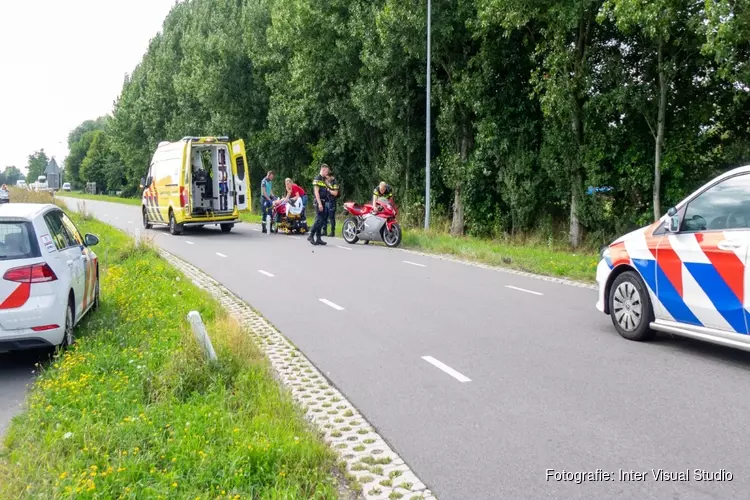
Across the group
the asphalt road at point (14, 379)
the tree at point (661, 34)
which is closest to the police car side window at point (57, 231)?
the asphalt road at point (14, 379)

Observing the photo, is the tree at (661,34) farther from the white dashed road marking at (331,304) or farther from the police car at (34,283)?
the police car at (34,283)

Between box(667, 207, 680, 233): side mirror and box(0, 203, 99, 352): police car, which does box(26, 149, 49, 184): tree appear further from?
box(667, 207, 680, 233): side mirror

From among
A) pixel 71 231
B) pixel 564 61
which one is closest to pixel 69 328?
pixel 71 231

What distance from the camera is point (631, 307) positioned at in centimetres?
768

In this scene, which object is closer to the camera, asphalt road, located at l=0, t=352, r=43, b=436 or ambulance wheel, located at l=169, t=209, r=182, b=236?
asphalt road, located at l=0, t=352, r=43, b=436

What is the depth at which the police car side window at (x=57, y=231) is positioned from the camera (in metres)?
7.92

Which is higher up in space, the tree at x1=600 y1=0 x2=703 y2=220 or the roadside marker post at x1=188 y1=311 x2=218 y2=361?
the tree at x1=600 y1=0 x2=703 y2=220

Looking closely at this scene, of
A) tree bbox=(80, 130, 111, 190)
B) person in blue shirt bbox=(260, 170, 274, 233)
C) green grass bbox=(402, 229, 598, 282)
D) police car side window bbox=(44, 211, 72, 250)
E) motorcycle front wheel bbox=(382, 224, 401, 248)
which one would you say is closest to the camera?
police car side window bbox=(44, 211, 72, 250)

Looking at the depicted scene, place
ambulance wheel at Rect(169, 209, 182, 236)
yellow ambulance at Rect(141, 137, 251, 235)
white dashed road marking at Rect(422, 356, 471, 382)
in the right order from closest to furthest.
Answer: white dashed road marking at Rect(422, 356, 471, 382) < yellow ambulance at Rect(141, 137, 251, 235) < ambulance wheel at Rect(169, 209, 182, 236)

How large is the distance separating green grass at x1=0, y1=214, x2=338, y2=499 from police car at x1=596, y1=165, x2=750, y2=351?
3.97 metres

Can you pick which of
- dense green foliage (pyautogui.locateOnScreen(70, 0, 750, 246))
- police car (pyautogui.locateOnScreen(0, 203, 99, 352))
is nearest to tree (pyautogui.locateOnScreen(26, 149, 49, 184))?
dense green foliage (pyautogui.locateOnScreen(70, 0, 750, 246))

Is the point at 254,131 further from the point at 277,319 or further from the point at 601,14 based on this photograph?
the point at 277,319

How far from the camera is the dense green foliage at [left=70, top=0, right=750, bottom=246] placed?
1534 centimetres

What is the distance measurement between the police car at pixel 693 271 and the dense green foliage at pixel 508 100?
537 centimetres
